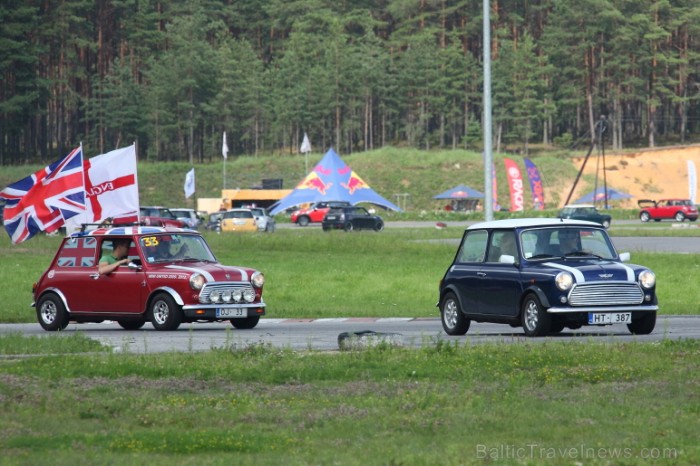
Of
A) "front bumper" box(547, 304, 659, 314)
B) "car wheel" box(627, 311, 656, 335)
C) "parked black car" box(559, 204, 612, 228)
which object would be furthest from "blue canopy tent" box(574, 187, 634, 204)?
"front bumper" box(547, 304, 659, 314)

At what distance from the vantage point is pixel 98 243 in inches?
850

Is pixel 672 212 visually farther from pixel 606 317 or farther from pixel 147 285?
pixel 606 317

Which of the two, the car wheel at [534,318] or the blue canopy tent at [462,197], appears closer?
the car wheel at [534,318]

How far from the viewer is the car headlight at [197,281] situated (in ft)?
65.6

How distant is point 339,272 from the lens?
115ft

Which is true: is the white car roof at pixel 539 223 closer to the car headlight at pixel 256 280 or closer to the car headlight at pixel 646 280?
the car headlight at pixel 646 280

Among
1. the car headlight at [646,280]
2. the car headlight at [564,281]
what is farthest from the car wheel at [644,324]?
the car headlight at [564,281]

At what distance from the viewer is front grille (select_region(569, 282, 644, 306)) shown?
56.9ft

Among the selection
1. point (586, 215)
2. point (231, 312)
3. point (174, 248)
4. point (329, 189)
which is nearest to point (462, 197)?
point (586, 215)

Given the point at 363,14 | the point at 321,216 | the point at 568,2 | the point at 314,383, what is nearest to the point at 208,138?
the point at 363,14

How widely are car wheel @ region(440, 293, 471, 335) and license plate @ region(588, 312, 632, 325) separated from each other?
231 centimetres

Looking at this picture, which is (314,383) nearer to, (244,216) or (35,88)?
(244,216)

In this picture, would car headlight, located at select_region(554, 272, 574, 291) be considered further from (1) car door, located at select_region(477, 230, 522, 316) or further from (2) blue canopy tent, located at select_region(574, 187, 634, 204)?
(2) blue canopy tent, located at select_region(574, 187, 634, 204)

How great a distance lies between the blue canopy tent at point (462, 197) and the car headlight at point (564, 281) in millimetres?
78586
